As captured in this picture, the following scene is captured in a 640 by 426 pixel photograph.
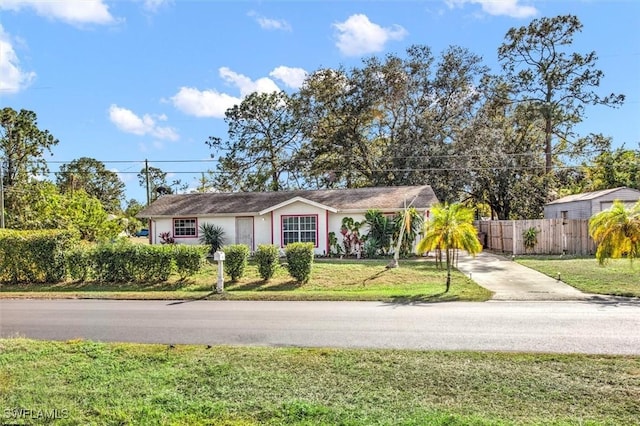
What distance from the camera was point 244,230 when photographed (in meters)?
26.5

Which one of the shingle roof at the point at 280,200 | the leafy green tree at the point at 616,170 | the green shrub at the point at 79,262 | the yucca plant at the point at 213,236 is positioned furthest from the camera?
the leafy green tree at the point at 616,170

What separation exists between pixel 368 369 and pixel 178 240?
2302cm

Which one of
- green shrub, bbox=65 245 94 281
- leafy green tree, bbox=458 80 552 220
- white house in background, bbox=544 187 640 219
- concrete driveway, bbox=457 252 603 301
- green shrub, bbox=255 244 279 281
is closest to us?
concrete driveway, bbox=457 252 603 301

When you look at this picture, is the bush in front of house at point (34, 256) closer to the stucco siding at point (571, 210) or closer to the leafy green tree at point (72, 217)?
the leafy green tree at point (72, 217)

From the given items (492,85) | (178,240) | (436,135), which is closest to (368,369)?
(178,240)

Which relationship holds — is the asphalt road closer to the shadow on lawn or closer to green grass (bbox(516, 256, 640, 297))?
the shadow on lawn

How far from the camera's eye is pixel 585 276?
16594 mm

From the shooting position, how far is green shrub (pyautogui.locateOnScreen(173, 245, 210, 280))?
17.5m

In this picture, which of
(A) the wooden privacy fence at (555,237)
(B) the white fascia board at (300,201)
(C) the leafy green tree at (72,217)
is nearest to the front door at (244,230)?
(B) the white fascia board at (300,201)

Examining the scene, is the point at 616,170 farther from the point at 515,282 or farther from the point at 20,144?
the point at 20,144

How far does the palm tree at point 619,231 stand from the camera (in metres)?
7.77

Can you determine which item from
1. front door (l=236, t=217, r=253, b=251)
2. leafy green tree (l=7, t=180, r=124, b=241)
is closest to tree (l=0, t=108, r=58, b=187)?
leafy green tree (l=7, t=180, r=124, b=241)

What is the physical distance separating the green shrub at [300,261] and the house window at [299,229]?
799 centimetres

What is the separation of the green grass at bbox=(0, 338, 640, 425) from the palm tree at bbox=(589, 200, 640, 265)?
7.40ft
